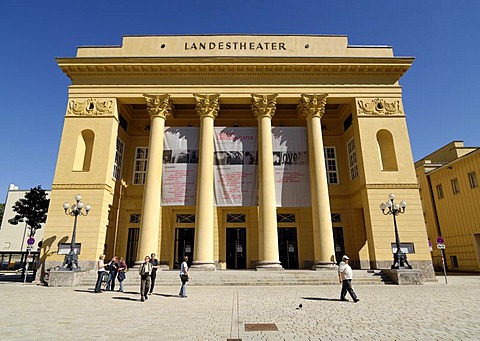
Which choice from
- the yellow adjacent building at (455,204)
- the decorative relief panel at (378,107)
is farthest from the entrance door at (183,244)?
the yellow adjacent building at (455,204)

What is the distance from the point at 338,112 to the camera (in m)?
23.8

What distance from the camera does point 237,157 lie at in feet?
64.5

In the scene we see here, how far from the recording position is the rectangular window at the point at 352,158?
20.9 meters

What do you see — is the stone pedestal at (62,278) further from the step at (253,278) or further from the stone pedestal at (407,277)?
the stone pedestal at (407,277)

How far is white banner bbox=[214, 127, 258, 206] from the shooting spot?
1881 centimetres

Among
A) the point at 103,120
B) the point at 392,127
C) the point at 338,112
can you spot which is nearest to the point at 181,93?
the point at 103,120

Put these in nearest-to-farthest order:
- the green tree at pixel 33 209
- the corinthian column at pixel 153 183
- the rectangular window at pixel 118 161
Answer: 1. the corinthian column at pixel 153 183
2. the rectangular window at pixel 118 161
3. the green tree at pixel 33 209

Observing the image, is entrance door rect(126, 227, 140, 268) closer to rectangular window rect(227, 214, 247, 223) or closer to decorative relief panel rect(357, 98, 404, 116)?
rectangular window rect(227, 214, 247, 223)

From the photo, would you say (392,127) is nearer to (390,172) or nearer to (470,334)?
(390,172)

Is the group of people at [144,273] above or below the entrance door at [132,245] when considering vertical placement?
below

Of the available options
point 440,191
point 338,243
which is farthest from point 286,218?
point 440,191

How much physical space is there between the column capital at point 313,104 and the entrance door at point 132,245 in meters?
15.1

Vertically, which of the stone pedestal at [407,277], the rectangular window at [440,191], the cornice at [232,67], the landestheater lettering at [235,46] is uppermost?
the landestheater lettering at [235,46]

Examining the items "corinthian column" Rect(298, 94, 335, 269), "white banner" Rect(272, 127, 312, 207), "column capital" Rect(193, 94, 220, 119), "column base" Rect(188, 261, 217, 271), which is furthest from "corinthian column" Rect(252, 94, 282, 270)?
"column base" Rect(188, 261, 217, 271)
